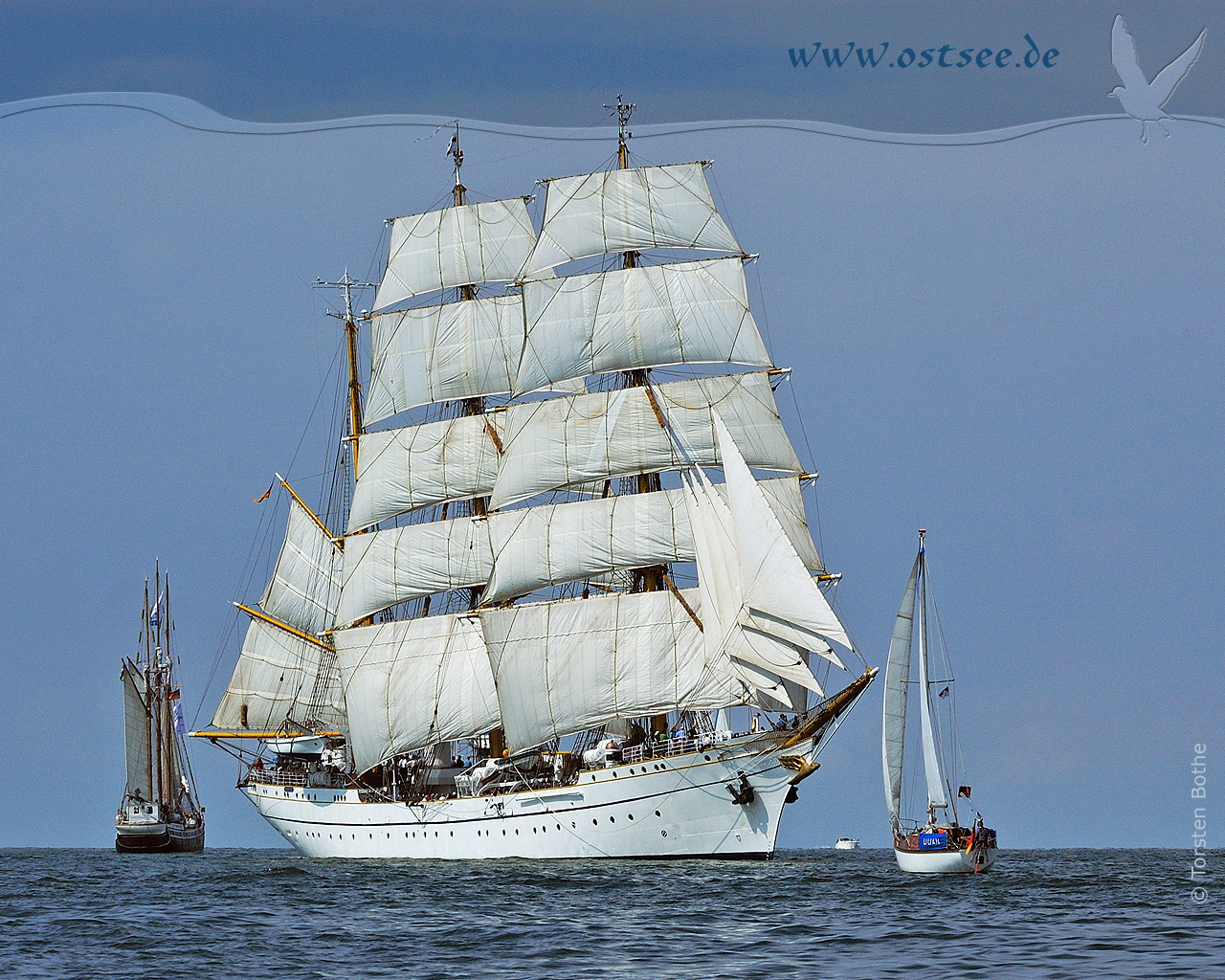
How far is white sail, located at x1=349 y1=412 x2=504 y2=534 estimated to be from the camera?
90.3m

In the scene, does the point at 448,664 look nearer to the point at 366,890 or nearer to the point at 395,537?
the point at 395,537

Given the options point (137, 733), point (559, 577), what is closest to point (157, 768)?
point (137, 733)

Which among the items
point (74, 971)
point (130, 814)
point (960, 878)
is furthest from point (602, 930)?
point (130, 814)

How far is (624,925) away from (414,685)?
142 ft

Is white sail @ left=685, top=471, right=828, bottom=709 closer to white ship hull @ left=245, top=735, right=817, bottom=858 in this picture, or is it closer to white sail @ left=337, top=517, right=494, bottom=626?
white ship hull @ left=245, top=735, right=817, bottom=858

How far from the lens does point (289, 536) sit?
103 metres

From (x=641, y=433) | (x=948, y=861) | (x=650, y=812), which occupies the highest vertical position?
(x=641, y=433)

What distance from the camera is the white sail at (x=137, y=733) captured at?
126 m

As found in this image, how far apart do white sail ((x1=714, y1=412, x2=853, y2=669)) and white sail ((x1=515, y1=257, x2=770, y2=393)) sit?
11.0 metres

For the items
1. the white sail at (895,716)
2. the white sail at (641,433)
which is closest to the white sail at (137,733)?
the white sail at (641,433)

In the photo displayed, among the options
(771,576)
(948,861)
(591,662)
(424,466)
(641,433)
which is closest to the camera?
(948,861)

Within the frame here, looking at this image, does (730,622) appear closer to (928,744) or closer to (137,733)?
(928,744)

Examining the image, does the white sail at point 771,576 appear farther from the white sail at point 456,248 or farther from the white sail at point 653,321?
the white sail at point 456,248

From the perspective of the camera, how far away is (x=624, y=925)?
4703cm
